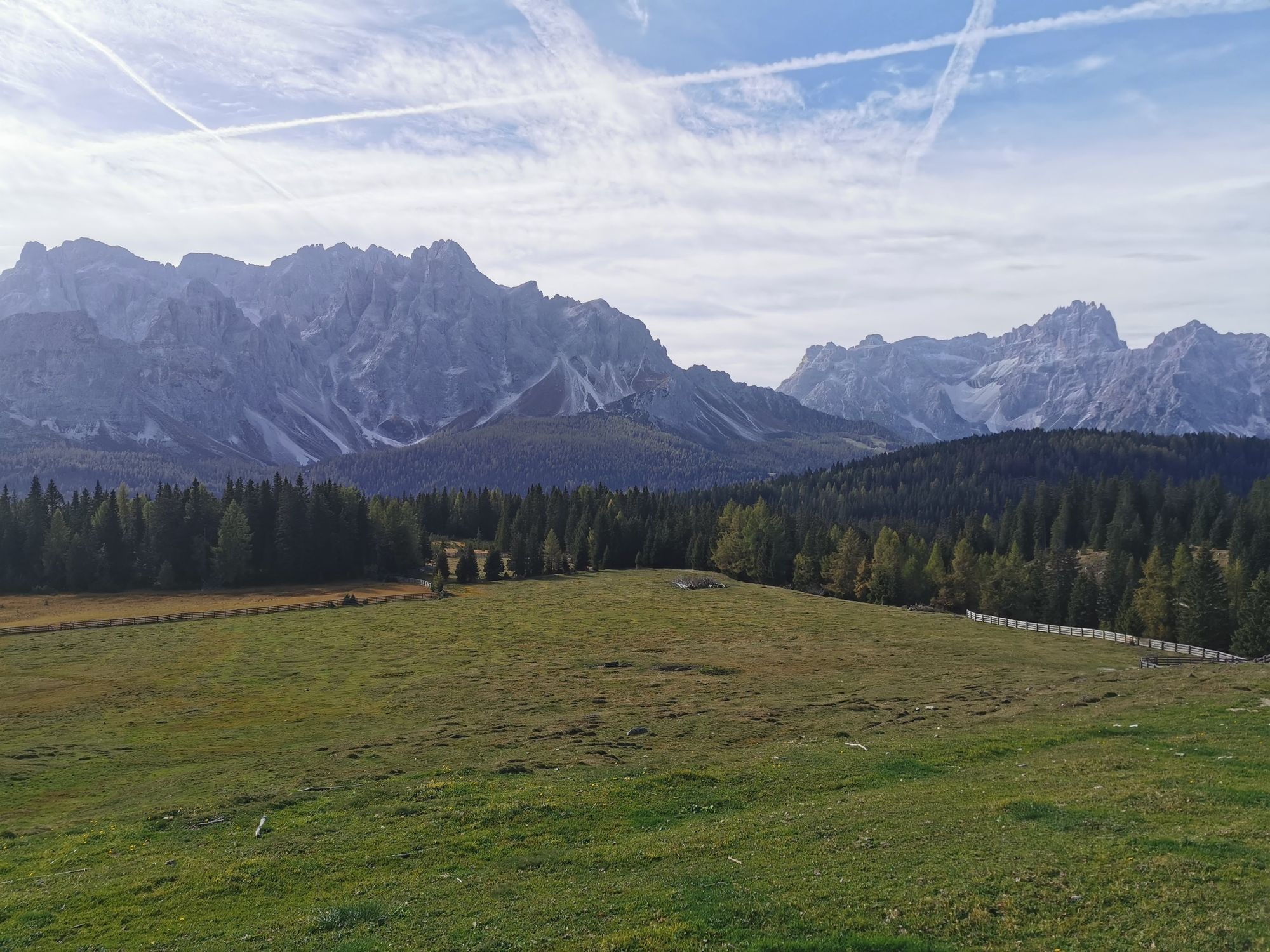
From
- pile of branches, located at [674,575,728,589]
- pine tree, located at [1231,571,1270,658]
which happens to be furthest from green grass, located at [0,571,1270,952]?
pile of branches, located at [674,575,728,589]

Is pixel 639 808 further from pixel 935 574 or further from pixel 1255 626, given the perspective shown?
pixel 935 574

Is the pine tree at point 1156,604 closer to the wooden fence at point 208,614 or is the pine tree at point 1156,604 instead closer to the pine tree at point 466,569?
the wooden fence at point 208,614

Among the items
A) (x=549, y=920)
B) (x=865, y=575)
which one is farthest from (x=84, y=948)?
(x=865, y=575)

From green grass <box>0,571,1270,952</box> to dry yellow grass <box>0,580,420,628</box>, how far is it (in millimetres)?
46046

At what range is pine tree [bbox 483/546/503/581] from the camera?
5886 inches

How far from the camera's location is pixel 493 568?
152 metres

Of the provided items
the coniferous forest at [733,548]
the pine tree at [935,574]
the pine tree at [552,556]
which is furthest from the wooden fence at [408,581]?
the pine tree at [935,574]

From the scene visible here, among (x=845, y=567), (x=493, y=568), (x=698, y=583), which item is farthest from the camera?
(x=493, y=568)

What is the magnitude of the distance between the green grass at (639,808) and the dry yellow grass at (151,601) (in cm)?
4605

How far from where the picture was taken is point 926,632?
94125 mm

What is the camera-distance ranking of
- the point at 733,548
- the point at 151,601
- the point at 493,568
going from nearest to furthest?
the point at 151,601
the point at 493,568
the point at 733,548

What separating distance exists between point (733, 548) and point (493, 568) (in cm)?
4735

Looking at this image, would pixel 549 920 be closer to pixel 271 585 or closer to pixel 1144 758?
pixel 1144 758

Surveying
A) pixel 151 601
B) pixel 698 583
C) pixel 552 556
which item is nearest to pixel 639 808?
pixel 698 583
